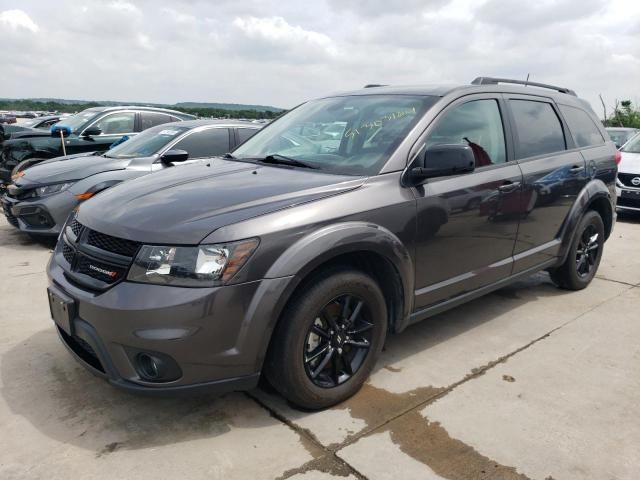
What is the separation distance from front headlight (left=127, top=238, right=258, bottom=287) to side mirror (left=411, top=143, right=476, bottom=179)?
47.1 inches

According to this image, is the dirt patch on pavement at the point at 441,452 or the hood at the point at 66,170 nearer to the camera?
the dirt patch on pavement at the point at 441,452

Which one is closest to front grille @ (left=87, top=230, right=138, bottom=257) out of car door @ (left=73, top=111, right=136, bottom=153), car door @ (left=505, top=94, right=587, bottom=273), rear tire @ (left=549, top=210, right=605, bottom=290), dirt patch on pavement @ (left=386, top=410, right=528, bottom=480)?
dirt patch on pavement @ (left=386, top=410, right=528, bottom=480)

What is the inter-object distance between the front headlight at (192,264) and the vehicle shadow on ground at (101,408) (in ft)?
2.31

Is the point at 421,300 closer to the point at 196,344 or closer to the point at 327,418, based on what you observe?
the point at 327,418

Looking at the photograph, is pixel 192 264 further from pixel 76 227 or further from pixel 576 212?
pixel 576 212

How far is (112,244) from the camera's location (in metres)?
2.61

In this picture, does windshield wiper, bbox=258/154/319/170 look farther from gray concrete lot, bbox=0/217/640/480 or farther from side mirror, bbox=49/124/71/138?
side mirror, bbox=49/124/71/138

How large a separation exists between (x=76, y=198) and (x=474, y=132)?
4.47 m

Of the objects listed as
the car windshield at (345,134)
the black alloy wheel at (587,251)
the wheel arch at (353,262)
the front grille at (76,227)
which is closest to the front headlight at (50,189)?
the car windshield at (345,134)

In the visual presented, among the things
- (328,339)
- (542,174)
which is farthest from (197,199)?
(542,174)

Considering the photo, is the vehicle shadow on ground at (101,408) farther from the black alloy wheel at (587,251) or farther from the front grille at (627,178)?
the front grille at (627,178)

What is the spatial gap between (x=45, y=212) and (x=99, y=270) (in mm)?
4001

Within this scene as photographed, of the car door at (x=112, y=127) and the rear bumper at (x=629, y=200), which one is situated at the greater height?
the car door at (x=112, y=127)

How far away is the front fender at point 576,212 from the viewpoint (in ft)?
14.5
